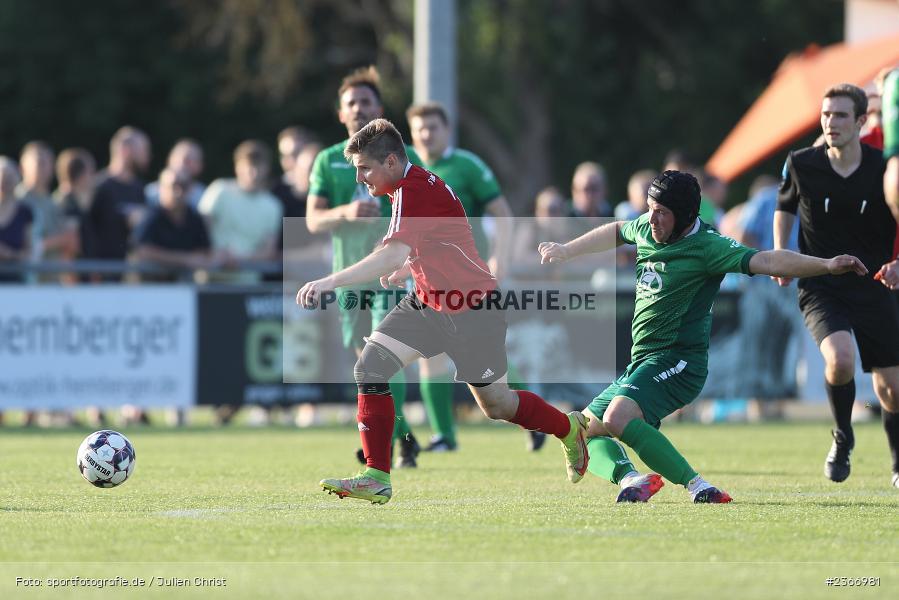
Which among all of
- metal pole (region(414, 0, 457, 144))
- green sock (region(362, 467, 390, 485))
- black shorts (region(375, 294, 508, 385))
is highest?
metal pole (region(414, 0, 457, 144))

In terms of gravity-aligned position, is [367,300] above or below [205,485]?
above

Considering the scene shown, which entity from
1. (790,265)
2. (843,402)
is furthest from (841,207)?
(790,265)

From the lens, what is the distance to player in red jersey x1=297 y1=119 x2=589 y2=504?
27.5 feet

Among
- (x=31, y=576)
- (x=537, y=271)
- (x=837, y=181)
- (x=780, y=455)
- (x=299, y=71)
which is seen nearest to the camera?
(x=31, y=576)

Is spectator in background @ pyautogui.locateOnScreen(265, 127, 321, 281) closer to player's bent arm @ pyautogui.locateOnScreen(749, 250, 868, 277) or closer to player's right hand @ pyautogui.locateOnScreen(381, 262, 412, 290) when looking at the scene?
player's right hand @ pyautogui.locateOnScreen(381, 262, 412, 290)

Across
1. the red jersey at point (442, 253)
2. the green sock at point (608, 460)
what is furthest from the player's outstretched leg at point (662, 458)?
the red jersey at point (442, 253)

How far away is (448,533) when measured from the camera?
737 cm

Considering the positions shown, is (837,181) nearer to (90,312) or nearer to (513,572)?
(513,572)

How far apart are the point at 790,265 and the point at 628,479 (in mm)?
1489

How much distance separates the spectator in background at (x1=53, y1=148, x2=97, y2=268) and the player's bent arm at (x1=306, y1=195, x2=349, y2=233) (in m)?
6.46

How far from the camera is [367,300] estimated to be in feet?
35.8

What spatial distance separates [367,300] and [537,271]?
6.48m

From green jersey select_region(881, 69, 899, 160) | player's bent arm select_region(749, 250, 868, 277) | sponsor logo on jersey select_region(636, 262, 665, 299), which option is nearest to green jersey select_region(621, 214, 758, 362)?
sponsor logo on jersey select_region(636, 262, 665, 299)

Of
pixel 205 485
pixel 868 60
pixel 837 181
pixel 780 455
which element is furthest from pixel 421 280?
pixel 868 60
